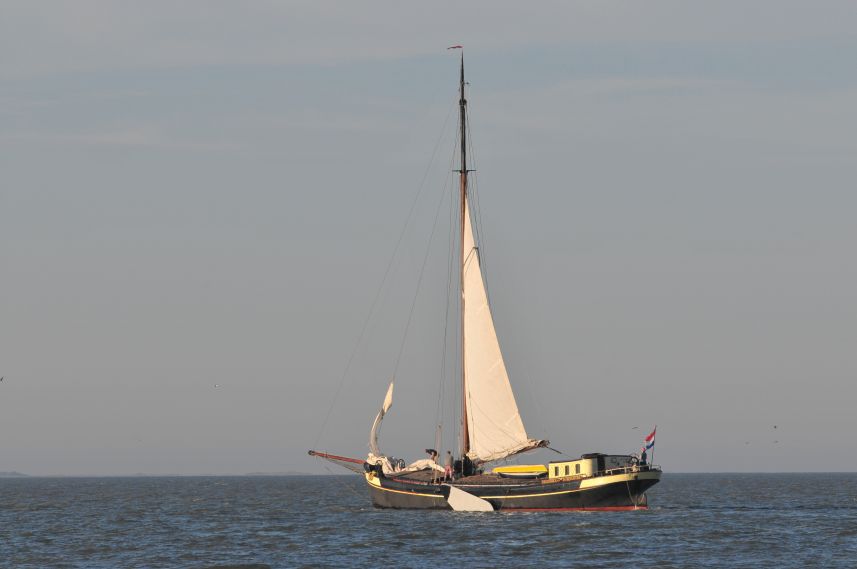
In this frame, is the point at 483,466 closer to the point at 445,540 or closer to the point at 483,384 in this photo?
the point at 483,384

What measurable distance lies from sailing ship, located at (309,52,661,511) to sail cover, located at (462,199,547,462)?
61mm

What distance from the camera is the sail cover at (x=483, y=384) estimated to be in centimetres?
7988

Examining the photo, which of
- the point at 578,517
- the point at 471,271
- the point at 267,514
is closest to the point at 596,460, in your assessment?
the point at 578,517

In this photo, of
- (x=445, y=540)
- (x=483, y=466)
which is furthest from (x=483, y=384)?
(x=445, y=540)

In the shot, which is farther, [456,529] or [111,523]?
[111,523]

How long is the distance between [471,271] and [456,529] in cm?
1869

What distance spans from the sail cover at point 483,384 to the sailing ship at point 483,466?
0.06 metres

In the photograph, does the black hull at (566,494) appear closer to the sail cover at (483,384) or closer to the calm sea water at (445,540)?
the calm sea water at (445,540)

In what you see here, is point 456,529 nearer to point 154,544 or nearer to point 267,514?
point 154,544

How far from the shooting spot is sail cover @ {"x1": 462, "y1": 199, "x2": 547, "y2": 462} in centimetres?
7988

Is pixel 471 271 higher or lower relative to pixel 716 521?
higher

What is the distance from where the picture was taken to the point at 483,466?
8238 centimetres

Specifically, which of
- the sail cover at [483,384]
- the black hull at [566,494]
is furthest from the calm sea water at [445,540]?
the sail cover at [483,384]

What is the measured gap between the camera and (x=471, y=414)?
3196 inches
